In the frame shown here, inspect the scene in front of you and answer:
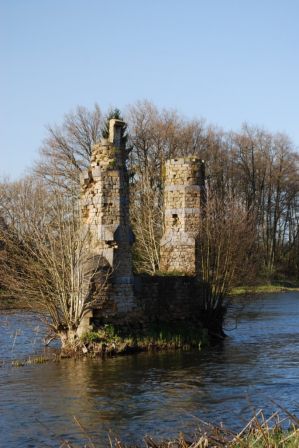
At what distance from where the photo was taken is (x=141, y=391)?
1490 centimetres

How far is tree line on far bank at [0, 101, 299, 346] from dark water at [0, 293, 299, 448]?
2312mm

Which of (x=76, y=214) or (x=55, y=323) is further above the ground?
(x=76, y=214)

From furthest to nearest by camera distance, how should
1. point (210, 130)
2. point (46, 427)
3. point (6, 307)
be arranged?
point (210, 130), point (6, 307), point (46, 427)

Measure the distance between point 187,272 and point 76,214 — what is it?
4.16 metres

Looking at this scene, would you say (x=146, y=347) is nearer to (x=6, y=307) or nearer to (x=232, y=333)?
(x=232, y=333)

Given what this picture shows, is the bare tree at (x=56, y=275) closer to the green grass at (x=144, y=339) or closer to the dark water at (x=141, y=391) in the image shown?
the green grass at (x=144, y=339)

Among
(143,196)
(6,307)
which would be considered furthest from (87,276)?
(143,196)

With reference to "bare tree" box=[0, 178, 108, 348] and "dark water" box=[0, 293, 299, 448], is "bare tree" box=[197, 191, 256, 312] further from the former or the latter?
"bare tree" box=[0, 178, 108, 348]

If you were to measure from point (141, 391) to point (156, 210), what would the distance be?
74.4 feet

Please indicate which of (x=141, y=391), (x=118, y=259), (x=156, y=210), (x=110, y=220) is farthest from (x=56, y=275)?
(x=156, y=210)

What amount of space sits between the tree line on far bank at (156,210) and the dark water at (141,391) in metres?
2.31

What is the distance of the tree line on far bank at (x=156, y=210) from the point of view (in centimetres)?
1994

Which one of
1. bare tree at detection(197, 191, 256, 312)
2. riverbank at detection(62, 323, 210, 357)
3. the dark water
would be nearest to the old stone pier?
riverbank at detection(62, 323, 210, 357)

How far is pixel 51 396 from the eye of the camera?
14.4 metres
